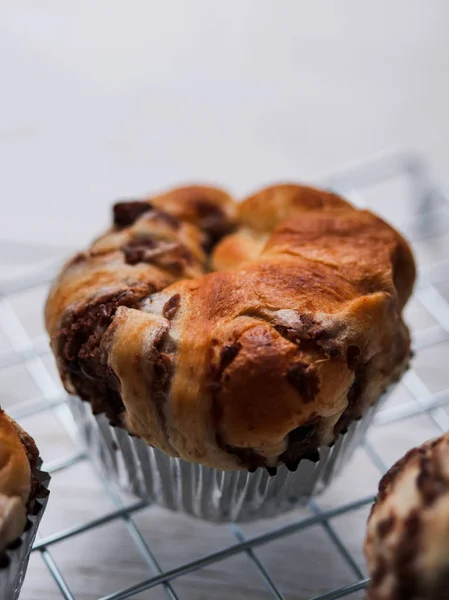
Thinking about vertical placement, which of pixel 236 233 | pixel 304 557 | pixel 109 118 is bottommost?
pixel 304 557

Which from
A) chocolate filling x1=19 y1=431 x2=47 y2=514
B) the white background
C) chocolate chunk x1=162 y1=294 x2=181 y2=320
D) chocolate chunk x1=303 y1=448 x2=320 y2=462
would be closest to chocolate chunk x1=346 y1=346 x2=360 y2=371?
chocolate chunk x1=303 y1=448 x2=320 y2=462

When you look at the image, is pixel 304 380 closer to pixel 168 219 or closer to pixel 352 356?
pixel 352 356

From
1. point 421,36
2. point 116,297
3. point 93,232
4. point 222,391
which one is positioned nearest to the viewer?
point 222,391

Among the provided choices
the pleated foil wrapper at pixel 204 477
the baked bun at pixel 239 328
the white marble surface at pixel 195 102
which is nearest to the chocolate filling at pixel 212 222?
the baked bun at pixel 239 328

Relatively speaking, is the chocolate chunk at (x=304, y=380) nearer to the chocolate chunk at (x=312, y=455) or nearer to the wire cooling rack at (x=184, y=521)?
the chocolate chunk at (x=312, y=455)

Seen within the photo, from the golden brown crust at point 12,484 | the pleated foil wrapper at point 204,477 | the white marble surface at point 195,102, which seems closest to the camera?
the golden brown crust at point 12,484

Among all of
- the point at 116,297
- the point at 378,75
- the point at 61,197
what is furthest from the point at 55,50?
the point at 116,297

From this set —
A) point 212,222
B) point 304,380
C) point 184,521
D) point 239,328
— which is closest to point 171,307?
point 239,328

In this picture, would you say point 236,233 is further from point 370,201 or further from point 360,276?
point 370,201
